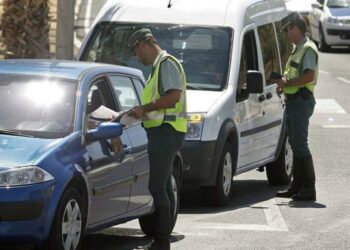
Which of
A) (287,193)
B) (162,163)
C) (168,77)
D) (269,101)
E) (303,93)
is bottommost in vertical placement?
(287,193)

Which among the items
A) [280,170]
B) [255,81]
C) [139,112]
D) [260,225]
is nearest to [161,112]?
[139,112]

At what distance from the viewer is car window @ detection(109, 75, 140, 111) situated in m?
9.66

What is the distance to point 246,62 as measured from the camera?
43.1ft

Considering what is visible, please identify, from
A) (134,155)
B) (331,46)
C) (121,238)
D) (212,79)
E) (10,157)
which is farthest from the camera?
(331,46)

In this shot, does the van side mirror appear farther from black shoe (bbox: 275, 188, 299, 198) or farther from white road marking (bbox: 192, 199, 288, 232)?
white road marking (bbox: 192, 199, 288, 232)

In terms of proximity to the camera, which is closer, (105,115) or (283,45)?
(105,115)

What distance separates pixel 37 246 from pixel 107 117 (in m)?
1.33

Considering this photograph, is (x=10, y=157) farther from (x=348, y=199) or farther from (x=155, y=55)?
(x=348, y=199)

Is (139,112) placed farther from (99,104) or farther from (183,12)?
(183,12)

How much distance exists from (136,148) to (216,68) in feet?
11.1

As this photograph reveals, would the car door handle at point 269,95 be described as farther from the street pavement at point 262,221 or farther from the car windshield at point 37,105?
the car windshield at point 37,105

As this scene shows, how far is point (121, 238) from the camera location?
33.6 ft

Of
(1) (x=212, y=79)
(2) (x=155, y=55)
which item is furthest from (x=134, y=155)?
(1) (x=212, y=79)

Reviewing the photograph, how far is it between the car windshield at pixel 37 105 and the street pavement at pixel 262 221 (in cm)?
137
